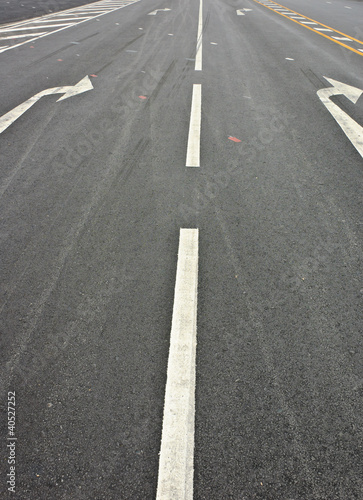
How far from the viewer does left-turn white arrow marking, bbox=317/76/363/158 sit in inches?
224

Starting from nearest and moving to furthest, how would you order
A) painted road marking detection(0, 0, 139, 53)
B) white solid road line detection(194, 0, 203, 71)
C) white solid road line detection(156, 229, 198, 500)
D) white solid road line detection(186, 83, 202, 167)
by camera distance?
1. white solid road line detection(156, 229, 198, 500)
2. white solid road line detection(186, 83, 202, 167)
3. white solid road line detection(194, 0, 203, 71)
4. painted road marking detection(0, 0, 139, 53)


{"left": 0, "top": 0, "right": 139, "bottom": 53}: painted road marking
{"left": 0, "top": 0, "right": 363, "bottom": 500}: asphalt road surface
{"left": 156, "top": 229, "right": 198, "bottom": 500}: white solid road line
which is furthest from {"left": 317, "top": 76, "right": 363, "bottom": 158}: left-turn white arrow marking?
{"left": 0, "top": 0, "right": 139, "bottom": 53}: painted road marking

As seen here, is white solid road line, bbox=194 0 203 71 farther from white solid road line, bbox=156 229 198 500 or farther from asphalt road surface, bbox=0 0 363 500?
white solid road line, bbox=156 229 198 500

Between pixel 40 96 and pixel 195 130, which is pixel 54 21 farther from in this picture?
pixel 195 130

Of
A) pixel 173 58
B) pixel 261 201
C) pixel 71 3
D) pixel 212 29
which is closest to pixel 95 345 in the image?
pixel 261 201

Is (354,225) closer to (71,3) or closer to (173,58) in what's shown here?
(173,58)

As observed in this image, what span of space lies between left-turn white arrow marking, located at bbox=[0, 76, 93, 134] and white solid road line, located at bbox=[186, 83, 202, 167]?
2.42 meters

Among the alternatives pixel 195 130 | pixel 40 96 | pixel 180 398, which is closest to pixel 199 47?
pixel 40 96

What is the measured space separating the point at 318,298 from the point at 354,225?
1.30 metres

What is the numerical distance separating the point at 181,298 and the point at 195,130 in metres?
3.79

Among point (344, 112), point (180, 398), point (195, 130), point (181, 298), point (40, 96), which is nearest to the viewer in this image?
point (180, 398)

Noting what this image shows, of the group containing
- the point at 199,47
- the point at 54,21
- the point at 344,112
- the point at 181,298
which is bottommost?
the point at 181,298

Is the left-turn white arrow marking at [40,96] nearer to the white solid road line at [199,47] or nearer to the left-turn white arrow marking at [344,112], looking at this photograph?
the white solid road line at [199,47]

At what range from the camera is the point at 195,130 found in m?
5.86
